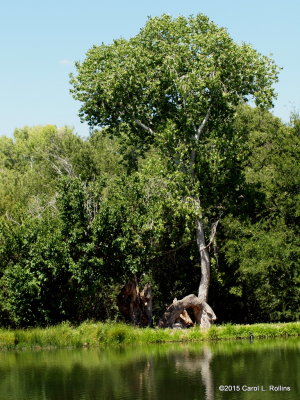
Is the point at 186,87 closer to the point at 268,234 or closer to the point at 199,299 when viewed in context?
the point at 268,234

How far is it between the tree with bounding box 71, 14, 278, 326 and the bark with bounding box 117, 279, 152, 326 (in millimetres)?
3434

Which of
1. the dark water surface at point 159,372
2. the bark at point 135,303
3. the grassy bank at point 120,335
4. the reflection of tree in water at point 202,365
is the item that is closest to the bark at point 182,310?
the bark at point 135,303

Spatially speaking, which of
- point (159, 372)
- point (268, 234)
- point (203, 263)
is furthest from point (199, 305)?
point (159, 372)

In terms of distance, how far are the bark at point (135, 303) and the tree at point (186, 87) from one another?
3.43 meters

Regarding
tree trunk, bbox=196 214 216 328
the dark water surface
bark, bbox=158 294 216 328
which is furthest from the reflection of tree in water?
tree trunk, bbox=196 214 216 328

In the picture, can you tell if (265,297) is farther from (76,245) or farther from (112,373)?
(112,373)

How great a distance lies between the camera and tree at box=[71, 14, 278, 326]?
A: 3759 cm

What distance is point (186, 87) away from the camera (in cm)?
3675

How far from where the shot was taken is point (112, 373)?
23438mm

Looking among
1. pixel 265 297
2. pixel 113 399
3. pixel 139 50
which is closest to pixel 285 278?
pixel 265 297

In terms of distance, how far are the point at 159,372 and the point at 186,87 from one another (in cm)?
1820

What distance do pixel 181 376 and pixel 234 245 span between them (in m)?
17.7

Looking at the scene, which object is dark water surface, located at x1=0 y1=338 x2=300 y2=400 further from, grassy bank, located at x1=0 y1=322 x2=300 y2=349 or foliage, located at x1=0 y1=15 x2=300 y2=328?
foliage, located at x1=0 y1=15 x2=300 y2=328

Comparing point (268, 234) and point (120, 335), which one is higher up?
point (268, 234)
